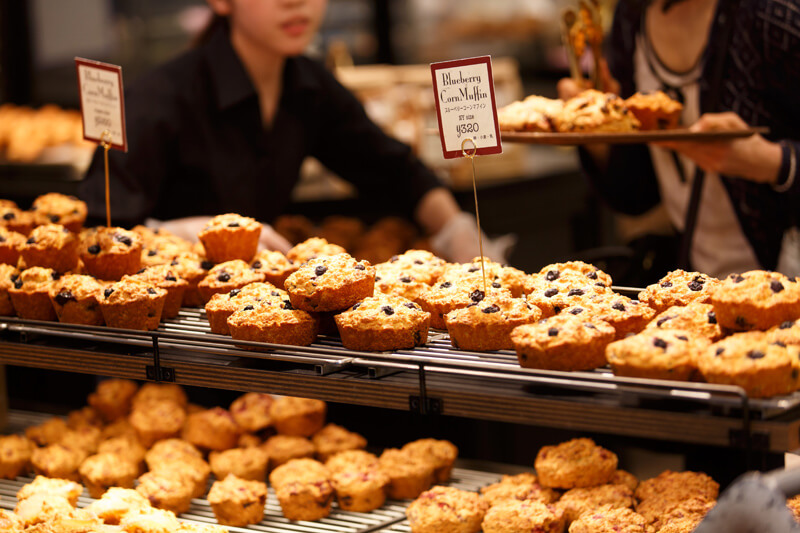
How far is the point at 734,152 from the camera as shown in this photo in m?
2.82

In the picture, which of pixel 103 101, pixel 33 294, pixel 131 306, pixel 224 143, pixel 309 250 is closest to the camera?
pixel 131 306

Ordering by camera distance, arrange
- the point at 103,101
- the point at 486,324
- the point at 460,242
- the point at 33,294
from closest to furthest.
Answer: the point at 486,324 → the point at 33,294 → the point at 103,101 → the point at 460,242

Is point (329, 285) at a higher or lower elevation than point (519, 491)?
higher

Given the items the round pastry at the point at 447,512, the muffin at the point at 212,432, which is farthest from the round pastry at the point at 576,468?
the muffin at the point at 212,432

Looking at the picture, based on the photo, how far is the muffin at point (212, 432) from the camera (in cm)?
295

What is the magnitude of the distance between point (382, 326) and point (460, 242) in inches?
76.8

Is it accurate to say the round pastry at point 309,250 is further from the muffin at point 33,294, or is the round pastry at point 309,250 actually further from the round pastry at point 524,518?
the round pastry at point 524,518

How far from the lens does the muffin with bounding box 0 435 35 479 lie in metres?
2.92

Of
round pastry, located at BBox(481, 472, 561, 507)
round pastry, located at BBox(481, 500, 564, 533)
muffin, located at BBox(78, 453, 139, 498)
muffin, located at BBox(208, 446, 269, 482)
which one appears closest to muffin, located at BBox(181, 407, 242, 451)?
muffin, located at BBox(208, 446, 269, 482)

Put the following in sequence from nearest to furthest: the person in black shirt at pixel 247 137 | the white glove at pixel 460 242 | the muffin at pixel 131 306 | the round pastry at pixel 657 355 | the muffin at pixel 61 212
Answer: the round pastry at pixel 657 355
the muffin at pixel 131 306
the muffin at pixel 61 212
the person in black shirt at pixel 247 137
the white glove at pixel 460 242

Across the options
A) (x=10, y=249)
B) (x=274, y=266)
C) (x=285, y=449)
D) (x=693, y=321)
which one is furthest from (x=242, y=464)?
(x=693, y=321)

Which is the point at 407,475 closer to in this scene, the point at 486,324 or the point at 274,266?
the point at 274,266

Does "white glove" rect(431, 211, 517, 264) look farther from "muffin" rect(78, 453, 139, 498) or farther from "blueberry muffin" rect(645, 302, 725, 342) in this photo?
"blueberry muffin" rect(645, 302, 725, 342)

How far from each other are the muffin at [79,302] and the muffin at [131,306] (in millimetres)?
36
